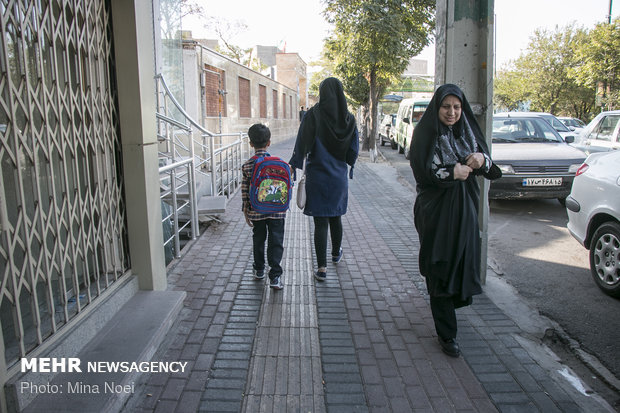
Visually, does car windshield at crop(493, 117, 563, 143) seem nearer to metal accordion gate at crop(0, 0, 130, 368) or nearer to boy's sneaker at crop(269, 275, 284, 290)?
boy's sneaker at crop(269, 275, 284, 290)

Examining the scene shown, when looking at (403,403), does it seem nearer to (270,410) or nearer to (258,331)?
(270,410)

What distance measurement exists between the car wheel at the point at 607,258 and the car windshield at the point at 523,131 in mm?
5018

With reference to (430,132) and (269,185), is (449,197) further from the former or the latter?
(269,185)

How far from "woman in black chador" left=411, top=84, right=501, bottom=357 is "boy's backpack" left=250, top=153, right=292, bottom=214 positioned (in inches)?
53.6

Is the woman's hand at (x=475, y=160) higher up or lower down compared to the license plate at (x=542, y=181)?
higher up

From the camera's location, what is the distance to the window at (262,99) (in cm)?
2336

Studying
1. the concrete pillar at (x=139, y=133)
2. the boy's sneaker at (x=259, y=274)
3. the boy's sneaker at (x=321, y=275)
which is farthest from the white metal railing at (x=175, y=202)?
the boy's sneaker at (x=321, y=275)

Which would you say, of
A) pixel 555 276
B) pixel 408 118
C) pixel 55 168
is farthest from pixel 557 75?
pixel 55 168

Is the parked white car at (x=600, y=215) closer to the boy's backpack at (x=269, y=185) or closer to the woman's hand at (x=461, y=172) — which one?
the woman's hand at (x=461, y=172)

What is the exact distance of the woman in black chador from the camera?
10.5 feet

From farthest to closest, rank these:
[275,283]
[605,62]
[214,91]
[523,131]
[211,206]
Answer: [605,62] < [214,91] < [523,131] < [211,206] < [275,283]

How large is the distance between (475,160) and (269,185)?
182 cm

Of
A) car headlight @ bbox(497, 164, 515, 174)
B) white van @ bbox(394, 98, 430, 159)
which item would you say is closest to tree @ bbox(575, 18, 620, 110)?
white van @ bbox(394, 98, 430, 159)

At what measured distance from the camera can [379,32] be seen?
1420 centimetres
